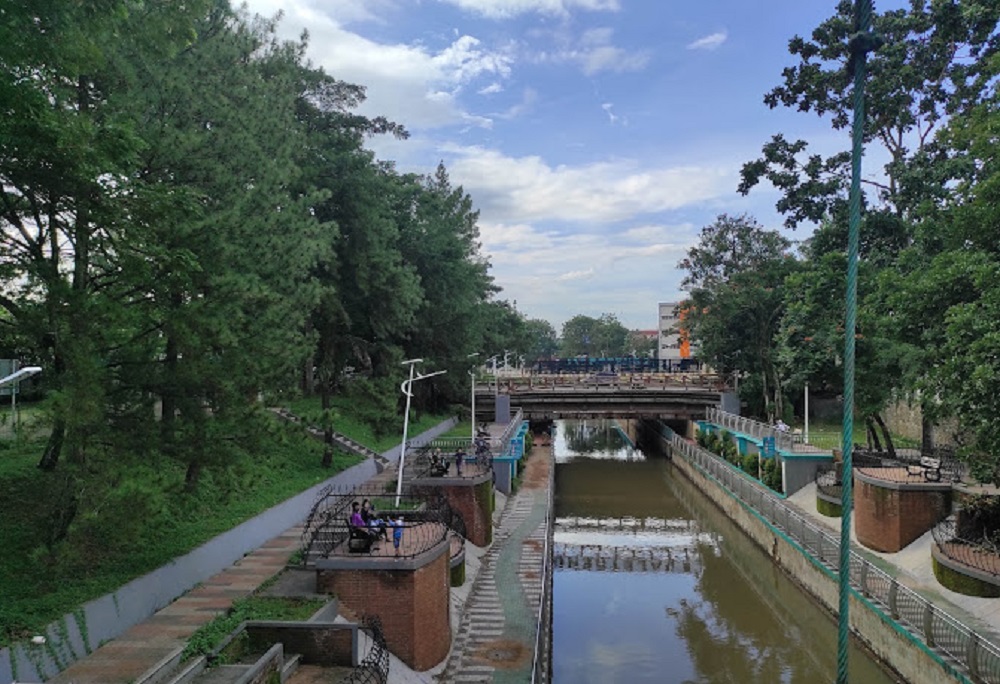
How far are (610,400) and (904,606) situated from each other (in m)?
32.5

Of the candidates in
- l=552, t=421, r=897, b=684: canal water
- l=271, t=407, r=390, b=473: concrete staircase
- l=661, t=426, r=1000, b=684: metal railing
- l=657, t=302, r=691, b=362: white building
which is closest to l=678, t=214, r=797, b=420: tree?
l=552, t=421, r=897, b=684: canal water

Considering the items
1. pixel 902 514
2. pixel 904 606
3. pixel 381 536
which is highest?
pixel 381 536

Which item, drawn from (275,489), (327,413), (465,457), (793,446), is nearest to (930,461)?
(793,446)

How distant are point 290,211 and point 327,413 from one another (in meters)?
4.95

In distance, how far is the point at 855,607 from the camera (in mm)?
18062

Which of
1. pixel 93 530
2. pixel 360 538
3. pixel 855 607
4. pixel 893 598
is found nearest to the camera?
pixel 93 530

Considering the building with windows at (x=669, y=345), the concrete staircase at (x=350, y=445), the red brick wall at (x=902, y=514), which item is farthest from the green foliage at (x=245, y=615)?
the building with windows at (x=669, y=345)

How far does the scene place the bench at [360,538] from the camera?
14156 mm

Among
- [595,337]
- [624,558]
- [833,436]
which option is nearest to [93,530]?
[624,558]

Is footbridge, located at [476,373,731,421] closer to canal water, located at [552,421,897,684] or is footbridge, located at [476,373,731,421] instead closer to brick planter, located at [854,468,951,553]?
canal water, located at [552,421,897,684]

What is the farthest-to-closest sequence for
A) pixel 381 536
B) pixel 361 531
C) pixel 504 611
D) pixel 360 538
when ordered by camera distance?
pixel 504 611, pixel 381 536, pixel 360 538, pixel 361 531

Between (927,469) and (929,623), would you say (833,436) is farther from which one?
(929,623)

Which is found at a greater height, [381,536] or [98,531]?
[98,531]

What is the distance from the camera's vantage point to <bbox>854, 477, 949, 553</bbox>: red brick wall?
20297mm
